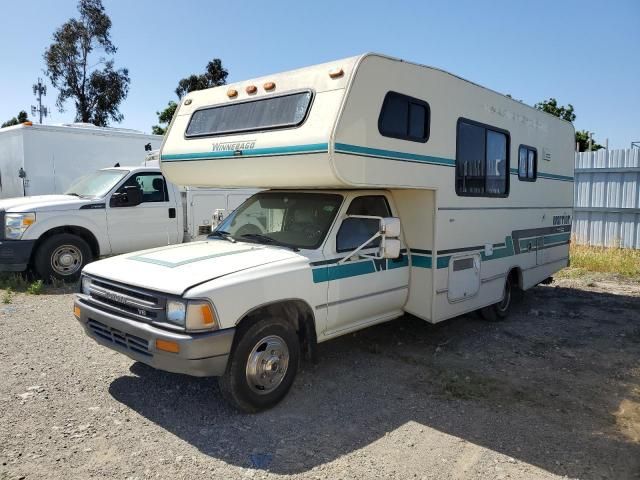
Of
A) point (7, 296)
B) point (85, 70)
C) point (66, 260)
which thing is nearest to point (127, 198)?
point (66, 260)

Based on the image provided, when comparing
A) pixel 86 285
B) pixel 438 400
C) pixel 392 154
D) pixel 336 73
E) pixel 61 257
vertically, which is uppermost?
pixel 336 73

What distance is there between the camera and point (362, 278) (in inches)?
199

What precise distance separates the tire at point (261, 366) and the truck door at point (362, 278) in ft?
1.79

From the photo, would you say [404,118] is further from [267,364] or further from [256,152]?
[267,364]

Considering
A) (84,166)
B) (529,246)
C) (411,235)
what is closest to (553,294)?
(529,246)

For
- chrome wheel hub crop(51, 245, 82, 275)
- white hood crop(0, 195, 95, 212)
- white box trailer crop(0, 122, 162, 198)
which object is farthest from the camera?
white box trailer crop(0, 122, 162, 198)

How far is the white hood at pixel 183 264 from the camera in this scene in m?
4.01

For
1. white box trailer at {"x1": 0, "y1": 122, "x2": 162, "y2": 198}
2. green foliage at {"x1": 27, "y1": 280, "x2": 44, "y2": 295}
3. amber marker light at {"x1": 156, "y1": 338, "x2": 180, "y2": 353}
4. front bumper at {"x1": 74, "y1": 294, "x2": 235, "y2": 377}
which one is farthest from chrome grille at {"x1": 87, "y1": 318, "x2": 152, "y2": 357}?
white box trailer at {"x1": 0, "y1": 122, "x2": 162, "y2": 198}

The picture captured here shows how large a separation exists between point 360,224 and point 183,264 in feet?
5.65

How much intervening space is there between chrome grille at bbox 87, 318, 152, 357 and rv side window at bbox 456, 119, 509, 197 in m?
3.65

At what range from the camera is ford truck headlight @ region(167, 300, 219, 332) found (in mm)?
3781

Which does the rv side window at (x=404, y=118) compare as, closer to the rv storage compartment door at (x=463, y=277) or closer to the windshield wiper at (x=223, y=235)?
the rv storage compartment door at (x=463, y=277)

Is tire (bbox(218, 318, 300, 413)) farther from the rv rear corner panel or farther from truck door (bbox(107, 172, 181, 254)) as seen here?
the rv rear corner panel

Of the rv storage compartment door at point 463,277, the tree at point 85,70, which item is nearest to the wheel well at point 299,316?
the rv storage compartment door at point 463,277
